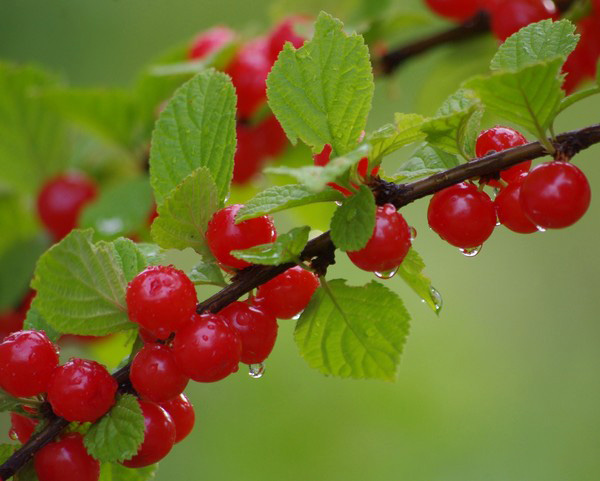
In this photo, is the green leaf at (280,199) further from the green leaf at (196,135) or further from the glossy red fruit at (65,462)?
the glossy red fruit at (65,462)

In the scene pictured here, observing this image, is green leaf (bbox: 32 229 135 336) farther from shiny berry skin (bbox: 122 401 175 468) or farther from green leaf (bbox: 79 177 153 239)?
green leaf (bbox: 79 177 153 239)

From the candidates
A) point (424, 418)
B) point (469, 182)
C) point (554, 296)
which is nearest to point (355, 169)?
point (469, 182)

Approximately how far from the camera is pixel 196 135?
648 millimetres

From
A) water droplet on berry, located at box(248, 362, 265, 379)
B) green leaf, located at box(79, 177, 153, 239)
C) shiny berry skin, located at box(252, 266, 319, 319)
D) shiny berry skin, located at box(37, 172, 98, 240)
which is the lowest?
shiny berry skin, located at box(37, 172, 98, 240)

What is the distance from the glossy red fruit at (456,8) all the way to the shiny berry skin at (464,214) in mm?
670

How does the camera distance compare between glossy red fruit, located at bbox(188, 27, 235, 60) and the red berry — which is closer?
the red berry

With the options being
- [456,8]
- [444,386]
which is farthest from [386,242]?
[444,386]

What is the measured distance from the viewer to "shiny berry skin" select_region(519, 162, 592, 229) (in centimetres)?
56

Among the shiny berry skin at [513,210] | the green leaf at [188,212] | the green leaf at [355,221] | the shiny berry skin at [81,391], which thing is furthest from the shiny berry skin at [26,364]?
the shiny berry skin at [513,210]

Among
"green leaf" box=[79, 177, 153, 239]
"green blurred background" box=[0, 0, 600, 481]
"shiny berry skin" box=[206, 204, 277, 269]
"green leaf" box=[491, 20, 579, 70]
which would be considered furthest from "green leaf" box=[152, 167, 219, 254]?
"green blurred background" box=[0, 0, 600, 481]

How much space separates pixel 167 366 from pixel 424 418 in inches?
64.3

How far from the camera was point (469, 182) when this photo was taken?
2.03ft

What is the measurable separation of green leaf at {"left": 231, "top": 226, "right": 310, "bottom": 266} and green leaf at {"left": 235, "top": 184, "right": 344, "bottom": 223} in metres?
0.02

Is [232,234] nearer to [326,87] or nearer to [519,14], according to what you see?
[326,87]
